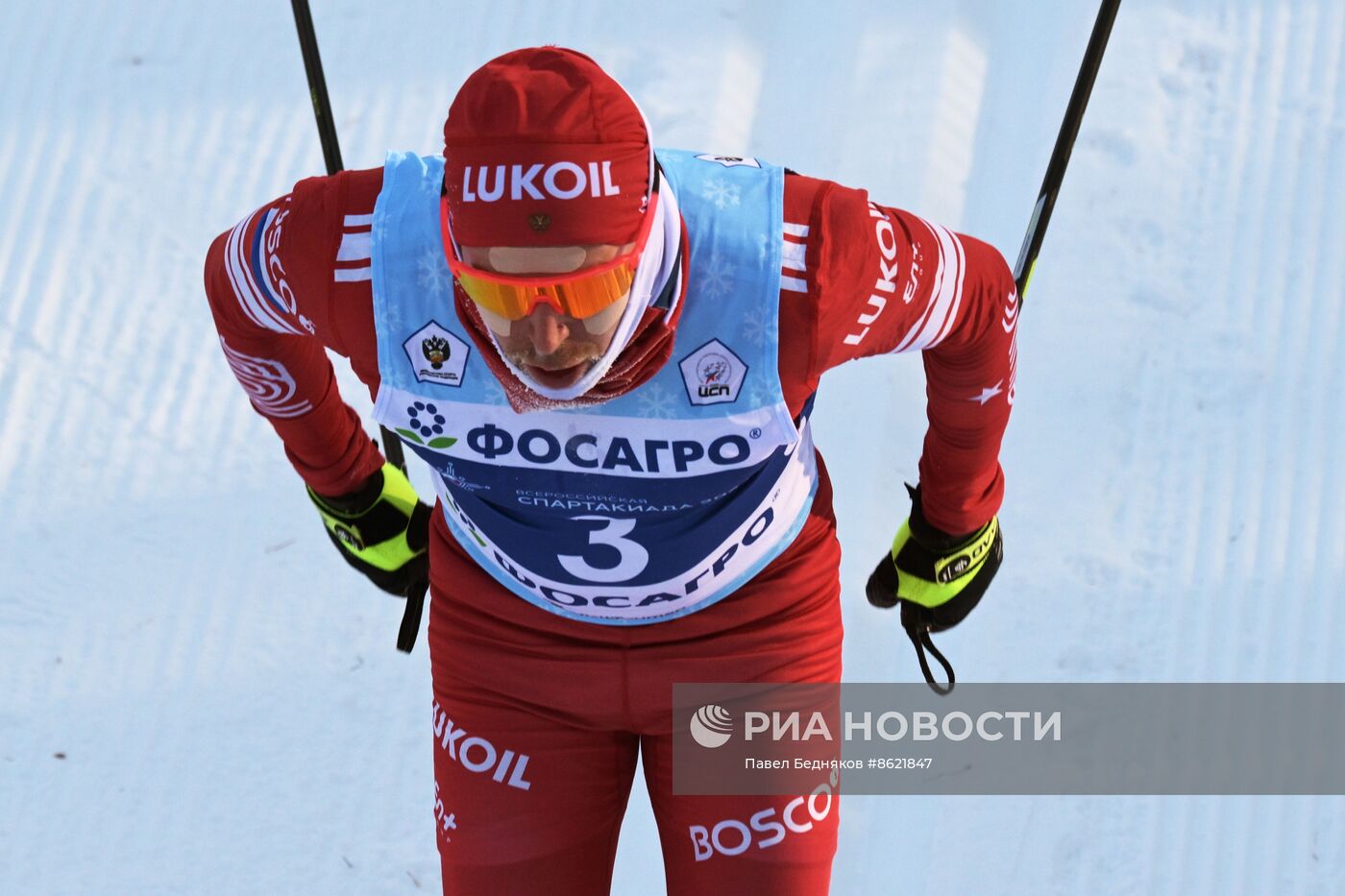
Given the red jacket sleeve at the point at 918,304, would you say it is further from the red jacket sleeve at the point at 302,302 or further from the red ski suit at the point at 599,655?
the red jacket sleeve at the point at 302,302

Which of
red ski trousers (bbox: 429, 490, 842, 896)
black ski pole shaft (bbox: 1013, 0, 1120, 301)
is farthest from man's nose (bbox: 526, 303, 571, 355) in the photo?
black ski pole shaft (bbox: 1013, 0, 1120, 301)

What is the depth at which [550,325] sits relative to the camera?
170 cm

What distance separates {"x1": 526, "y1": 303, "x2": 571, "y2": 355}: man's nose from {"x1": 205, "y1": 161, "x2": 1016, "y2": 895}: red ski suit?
0.39 m

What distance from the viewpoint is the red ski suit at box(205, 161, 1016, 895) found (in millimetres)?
2102

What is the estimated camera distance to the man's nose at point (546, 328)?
5.57 feet

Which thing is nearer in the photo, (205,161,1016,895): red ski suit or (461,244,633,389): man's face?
(461,244,633,389): man's face

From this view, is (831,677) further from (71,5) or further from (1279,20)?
(71,5)

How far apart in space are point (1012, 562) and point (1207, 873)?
0.71 meters

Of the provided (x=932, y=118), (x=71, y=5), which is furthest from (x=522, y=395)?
(x=71, y=5)

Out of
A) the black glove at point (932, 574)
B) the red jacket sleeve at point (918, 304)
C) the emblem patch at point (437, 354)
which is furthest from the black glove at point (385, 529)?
the red jacket sleeve at point (918, 304)

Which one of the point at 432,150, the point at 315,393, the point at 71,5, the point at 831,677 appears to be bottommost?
the point at 831,677

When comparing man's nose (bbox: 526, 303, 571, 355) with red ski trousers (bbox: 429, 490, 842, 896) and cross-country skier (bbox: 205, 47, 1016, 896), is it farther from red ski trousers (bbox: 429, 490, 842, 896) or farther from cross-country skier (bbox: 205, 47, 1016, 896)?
red ski trousers (bbox: 429, 490, 842, 896)

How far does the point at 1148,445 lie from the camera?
133 inches

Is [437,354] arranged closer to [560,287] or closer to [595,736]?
[560,287]
